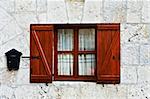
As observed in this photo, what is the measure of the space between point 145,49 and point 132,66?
0.40 m

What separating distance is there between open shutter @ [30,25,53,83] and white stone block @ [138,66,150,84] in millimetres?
1706

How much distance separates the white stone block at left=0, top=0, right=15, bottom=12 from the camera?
298 inches

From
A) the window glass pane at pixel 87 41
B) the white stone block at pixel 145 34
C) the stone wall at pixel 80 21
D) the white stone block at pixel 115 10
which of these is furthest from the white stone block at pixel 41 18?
the white stone block at pixel 145 34

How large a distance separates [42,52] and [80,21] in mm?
942

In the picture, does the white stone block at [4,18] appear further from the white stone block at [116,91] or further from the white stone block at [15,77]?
the white stone block at [116,91]

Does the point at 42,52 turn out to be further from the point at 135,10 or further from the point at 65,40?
the point at 135,10

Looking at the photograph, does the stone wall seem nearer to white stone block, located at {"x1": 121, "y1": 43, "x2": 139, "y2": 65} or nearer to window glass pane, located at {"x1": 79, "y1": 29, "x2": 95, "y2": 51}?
white stone block, located at {"x1": 121, "y1": 43, "x2": 139, "y2": 65}

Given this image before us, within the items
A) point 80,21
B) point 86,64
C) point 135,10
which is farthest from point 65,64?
point 135,10

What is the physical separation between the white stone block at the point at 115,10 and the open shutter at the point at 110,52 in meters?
0.12

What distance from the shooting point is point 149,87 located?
289 inches

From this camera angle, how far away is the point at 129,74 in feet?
24.1

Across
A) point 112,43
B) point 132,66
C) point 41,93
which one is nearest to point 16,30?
point 41,93

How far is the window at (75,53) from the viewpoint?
24.8ft

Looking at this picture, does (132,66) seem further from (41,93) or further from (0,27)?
(0,27)
